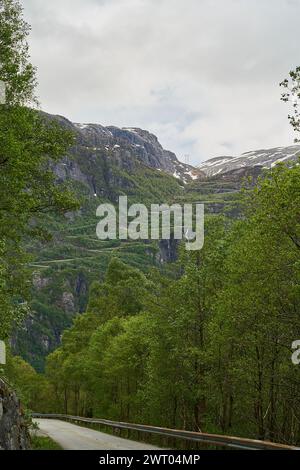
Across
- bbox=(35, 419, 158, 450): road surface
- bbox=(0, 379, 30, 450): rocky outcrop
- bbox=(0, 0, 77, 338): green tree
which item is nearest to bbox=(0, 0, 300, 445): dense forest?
bbox=(0, 0, 77, 338): green tree

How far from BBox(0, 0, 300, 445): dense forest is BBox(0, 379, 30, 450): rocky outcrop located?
233cm

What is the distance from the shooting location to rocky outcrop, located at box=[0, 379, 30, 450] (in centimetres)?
1328

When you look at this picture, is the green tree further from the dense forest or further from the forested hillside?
the forested hillside

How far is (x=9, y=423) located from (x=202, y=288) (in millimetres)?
18037

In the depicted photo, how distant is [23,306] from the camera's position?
61.1 feet

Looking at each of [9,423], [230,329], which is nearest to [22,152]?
[9,423]

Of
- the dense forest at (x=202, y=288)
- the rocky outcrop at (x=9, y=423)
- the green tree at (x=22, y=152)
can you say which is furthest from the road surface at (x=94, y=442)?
the green tree at (x=22, y=152)

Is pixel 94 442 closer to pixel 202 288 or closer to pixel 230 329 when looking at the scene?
Result: pixel 230 329

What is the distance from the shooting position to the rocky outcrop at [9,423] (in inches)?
523

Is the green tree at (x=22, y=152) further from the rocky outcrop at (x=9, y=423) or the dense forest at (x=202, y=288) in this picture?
the rocky outcrop at (x=9, y=423)

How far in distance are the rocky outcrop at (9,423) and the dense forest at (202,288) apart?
233 cm
